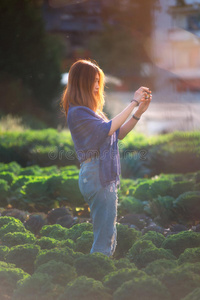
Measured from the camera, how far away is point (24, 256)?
7.84 feet

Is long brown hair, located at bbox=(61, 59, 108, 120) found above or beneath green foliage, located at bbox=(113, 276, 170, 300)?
above

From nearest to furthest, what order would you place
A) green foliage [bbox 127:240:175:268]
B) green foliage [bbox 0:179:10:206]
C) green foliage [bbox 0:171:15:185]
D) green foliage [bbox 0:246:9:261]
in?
green foliage [bbox 127:240:175:268], green foliage [bbox 0:246:9:261], green foliage [bbox 0:179:10:206], green foliage [bbox 0:171:15:185]

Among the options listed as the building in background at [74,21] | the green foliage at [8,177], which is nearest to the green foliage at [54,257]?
the green foliage at [8,177]

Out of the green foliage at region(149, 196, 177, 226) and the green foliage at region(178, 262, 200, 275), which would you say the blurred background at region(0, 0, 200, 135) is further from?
the green foliage at region(178, 262, 200, 275)

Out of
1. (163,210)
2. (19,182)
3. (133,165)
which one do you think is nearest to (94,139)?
(163,210)

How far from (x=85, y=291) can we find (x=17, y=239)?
1017 millimetres

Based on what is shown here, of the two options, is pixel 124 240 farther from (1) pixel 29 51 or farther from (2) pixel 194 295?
(1) pixel 29 51

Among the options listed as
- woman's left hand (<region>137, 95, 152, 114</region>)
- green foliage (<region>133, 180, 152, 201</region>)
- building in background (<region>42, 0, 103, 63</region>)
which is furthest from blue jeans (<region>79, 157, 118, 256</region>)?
building in background (<region>42, 0, 103, 63</region>)

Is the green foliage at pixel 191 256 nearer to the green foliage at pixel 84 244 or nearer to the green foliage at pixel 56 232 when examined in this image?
the green foliage at pixel 84 244

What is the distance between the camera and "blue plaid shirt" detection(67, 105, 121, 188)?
2.27m

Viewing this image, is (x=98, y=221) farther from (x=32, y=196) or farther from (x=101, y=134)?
(x=32, y=196)

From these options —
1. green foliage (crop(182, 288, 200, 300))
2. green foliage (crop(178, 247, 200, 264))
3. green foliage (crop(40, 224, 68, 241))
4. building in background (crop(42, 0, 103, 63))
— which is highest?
building in background (crop(42, 0, 103, 63))

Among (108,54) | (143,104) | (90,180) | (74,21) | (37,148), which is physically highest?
(74,21)

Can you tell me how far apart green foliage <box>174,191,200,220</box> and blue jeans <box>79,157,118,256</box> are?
1238mm
